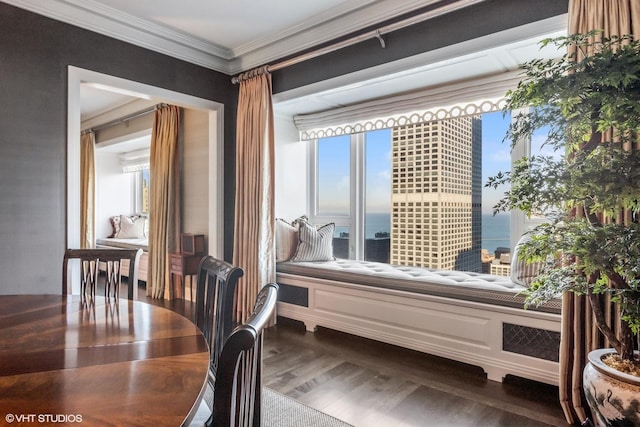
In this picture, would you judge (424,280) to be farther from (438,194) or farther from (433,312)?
(438,194)

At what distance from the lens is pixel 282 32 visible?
3.17 meters

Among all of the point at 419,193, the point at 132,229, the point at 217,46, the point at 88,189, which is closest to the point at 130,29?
the point at 217,46

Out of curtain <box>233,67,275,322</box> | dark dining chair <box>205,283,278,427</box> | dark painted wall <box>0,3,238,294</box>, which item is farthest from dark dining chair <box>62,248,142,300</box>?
curtain <box>233,67,275,322</box>

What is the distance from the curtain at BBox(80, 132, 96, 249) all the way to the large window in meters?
4.01

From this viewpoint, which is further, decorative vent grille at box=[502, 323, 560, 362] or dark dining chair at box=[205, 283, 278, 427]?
decorative vent grille at box=[502, 323, 560, 362]

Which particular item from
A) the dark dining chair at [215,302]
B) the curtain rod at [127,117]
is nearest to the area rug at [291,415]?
the dark dining chair at [215,302]

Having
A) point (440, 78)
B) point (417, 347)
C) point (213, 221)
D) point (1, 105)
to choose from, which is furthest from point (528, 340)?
point (1, 105)

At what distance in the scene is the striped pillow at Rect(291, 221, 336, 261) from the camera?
3.77 meters

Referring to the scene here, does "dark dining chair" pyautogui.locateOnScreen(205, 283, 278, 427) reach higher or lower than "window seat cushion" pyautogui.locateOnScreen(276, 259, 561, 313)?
higher

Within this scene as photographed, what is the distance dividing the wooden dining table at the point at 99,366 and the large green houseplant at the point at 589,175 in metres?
1.40

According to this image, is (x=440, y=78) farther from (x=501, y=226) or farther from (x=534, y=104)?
(x=534, y=104)

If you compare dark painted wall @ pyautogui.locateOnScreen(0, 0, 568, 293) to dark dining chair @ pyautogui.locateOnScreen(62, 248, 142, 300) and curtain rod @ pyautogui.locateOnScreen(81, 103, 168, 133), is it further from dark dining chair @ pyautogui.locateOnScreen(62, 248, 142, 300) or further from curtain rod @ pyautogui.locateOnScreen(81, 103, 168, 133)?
curtain rod @ pyautogui.locateOnScreen(81, 103, 168, 133)

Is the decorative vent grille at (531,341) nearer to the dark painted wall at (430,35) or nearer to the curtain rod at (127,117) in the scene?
the dark painted wall at (430,35)

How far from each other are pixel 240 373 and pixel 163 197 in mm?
4306
